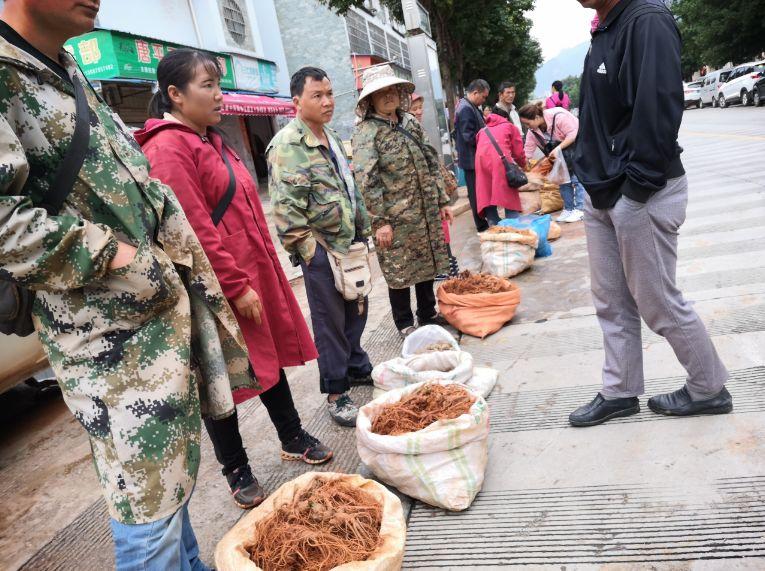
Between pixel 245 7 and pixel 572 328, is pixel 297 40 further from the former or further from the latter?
pixel 572 328

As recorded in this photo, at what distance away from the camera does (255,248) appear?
7.86 ft

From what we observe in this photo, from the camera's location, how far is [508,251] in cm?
525

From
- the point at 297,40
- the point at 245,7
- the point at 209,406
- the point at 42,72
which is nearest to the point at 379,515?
the point at 209,406

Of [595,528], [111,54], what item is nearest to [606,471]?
[595,528]

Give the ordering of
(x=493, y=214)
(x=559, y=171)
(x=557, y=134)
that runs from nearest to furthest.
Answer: (x=493, y=214) → (x=559, y=171) → (x=557, y=134)

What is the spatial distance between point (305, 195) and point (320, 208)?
104mm

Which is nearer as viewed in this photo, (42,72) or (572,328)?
(42,72)

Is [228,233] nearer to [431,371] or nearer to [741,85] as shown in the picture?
[431,371]

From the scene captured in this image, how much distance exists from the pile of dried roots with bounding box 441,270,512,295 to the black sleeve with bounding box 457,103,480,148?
275 cm

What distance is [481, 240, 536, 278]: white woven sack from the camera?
17.2 feet

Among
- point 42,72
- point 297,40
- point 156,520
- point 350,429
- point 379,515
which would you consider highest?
point 297,40

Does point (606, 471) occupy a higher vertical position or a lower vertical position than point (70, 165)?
lower

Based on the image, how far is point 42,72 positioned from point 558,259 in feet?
16.9

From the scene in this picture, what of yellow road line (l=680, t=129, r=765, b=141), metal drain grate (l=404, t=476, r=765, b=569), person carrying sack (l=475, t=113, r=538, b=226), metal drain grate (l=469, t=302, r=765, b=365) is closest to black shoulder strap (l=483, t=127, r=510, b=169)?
person carrying sack (l=475, t=113, r=538, b=226)
